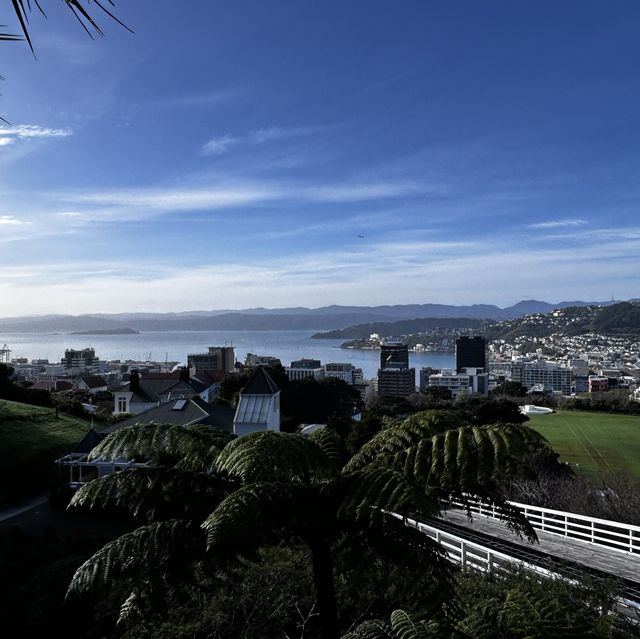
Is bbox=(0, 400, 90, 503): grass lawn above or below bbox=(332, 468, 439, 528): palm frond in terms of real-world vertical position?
below

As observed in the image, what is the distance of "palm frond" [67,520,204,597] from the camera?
9.42ft

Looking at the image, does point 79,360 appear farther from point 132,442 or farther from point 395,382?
point 132,442

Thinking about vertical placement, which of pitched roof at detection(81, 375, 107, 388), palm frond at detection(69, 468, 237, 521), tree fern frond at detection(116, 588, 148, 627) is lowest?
pitched roof at detection(81, 375, 107, 388)

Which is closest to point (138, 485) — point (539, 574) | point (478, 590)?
point (478, 590)

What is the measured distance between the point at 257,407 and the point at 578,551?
12365mm

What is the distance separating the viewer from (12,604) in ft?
24.0

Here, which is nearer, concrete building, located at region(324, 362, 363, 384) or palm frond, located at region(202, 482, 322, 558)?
palm frond, located at region(202, 482, 322, 558)

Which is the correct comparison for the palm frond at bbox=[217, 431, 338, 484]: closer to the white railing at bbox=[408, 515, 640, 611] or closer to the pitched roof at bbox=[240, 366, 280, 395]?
the white railing at bbox=[408, 515, 640, 611]

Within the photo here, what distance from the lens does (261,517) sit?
111 inches

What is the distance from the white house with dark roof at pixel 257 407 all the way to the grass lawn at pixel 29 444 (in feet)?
20.1

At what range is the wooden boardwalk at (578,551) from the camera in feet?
22.5

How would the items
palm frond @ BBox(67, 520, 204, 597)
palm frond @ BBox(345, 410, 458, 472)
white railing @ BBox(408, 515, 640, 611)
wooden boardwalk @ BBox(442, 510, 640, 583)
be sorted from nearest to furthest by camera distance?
palm frond @ BBox(67, 520, 204, 597) → palm frond @ BBox(345, 410, 458, 472) → white railing @ BBox(408, 515, 640, 611) → wooden boardwalk @ BBox(442, 510, 640, 583)

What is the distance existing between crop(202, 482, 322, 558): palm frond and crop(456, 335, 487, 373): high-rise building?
132526mm

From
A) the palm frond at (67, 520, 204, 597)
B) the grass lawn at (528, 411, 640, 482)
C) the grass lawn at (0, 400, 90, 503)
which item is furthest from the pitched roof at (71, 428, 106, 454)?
the grass lawn at (528, 411, 640, 482)
